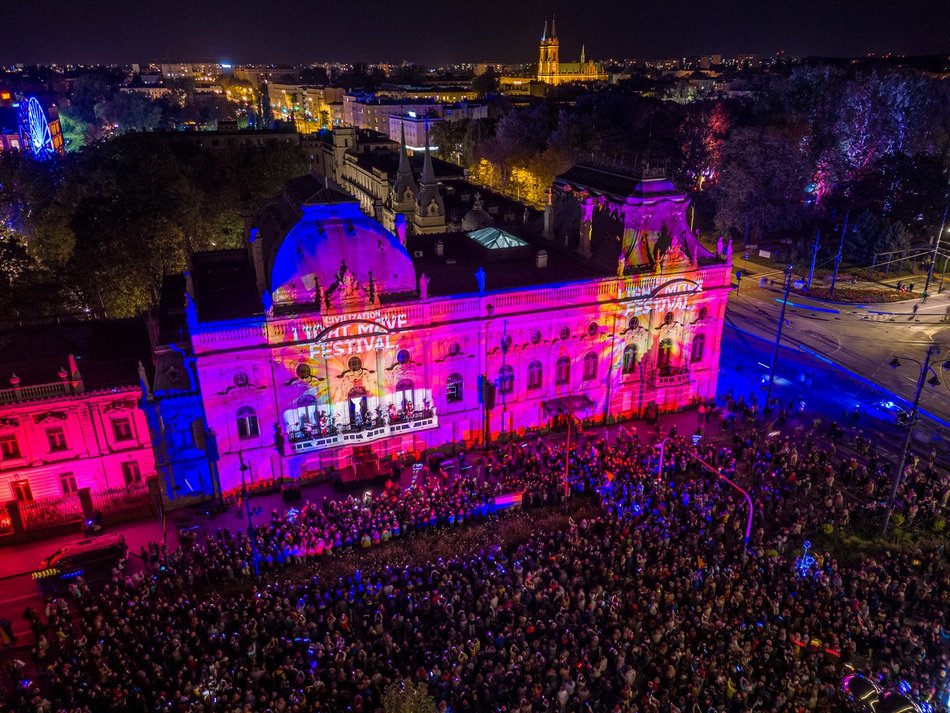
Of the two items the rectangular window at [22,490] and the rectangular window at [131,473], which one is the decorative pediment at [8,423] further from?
the rectangular window at [131,473]

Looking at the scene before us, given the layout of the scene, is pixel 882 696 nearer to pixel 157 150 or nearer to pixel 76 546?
pixel 76 546

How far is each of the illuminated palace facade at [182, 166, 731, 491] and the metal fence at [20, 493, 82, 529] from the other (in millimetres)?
6789

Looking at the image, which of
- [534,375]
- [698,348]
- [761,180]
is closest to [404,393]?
[534,375]

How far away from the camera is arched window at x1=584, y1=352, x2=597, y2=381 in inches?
1539

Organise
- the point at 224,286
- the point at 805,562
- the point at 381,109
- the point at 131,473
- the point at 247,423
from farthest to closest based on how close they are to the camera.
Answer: the point at 381,109 < the point at 224,286 < the point at 247,423 < the point at 131,473 < the point at 805,562

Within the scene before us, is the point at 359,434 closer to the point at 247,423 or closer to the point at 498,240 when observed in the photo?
the point at 247,423

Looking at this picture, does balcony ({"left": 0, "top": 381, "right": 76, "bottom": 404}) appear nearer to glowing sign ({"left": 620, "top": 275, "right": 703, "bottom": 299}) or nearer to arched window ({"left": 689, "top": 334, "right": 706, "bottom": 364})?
glowing sign ({"left": 620, "top": 275, "right": 703, "bottom": 299})

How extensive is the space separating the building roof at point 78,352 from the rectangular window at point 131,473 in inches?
161

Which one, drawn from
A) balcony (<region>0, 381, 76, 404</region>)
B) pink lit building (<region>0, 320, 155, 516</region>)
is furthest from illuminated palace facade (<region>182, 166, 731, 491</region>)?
balcony (<region>0, 381, 76, 404</region>)

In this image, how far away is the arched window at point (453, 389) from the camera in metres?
36.8

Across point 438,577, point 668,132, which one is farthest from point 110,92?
point 438,577

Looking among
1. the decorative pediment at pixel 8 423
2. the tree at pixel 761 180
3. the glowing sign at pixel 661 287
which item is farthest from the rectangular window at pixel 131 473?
the tree at pixel 761 180

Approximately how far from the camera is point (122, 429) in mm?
31672

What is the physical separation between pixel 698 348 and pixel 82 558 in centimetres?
3459
